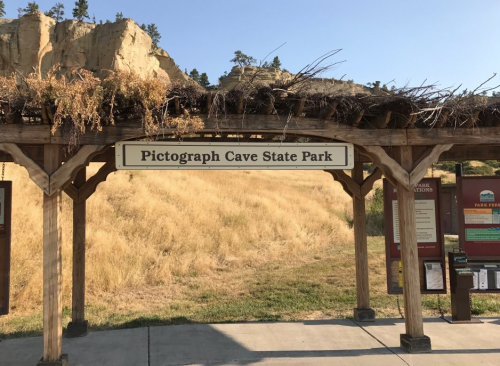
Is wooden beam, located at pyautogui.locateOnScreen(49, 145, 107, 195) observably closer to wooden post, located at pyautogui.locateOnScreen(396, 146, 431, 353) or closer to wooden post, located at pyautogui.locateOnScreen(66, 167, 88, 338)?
wooden post, located at pyautogui.locateOnScreen(66, 167, 88, 338)

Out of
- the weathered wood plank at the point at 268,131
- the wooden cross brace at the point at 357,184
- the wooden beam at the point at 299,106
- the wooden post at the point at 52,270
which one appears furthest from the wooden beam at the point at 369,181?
the wooden post at the point at 52,270

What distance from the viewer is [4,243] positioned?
6145 mm

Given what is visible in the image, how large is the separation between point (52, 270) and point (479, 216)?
669 centimetres

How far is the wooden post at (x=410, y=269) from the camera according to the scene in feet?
17.9

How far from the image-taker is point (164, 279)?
1180cm

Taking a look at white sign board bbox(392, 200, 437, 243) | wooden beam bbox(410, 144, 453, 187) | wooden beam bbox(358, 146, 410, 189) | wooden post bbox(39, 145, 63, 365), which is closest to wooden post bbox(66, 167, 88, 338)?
wooden post bbox(39, 145, 63, 365)

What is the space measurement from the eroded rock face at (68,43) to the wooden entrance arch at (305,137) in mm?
60290

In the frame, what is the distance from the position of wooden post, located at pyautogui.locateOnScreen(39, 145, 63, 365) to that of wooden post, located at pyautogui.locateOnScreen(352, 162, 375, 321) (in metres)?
4.70

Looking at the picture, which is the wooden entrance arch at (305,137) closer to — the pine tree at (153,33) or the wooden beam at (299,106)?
the wooden beam at (299,106)

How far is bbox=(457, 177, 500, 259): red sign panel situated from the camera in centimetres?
690

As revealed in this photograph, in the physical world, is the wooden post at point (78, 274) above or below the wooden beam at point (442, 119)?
below

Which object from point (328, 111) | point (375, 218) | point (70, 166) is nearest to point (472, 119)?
point (328, 111)

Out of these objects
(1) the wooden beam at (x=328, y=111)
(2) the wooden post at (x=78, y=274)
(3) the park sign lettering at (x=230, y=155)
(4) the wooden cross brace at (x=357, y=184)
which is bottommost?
(2) the wooden post at (x=78, y=274)

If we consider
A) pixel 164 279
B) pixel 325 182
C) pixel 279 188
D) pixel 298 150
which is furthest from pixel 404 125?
pixel 325 182
